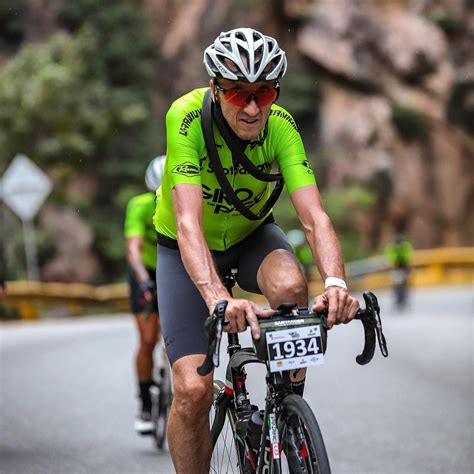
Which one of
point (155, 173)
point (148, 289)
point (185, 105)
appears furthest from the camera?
point (155, 173)

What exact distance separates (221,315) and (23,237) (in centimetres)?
2831

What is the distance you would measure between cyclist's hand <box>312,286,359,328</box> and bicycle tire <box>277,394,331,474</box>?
33 centimetres

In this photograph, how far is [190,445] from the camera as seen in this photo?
4.63 metres

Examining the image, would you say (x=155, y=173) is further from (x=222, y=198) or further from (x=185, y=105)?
(x=185, y=105)

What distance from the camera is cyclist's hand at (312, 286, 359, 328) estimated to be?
4.03 meters

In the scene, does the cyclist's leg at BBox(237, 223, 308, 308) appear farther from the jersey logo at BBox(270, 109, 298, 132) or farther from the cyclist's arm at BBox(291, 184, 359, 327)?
the jersey logo at BBox(270, 109, 298, 132)

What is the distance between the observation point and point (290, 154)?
4.72 meters

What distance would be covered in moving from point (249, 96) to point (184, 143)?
349 mm

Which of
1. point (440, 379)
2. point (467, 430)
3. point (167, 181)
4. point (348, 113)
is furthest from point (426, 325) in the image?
point (348, 113)

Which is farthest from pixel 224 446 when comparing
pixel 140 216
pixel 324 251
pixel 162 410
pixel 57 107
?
pixel 57 107

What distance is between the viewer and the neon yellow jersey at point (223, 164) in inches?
180

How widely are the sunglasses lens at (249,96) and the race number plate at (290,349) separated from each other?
102cm

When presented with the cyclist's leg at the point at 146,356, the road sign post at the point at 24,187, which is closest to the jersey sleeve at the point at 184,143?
the cyclist's leg at the point at 146,356

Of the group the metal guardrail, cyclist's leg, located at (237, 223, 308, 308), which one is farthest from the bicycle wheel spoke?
the metal guardrail
